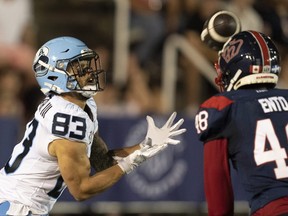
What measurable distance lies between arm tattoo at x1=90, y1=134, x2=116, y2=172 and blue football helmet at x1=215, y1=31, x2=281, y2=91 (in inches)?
42.0

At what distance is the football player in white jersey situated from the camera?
181 inches

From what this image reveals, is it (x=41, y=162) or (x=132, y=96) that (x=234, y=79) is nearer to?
(x=41, y=162)

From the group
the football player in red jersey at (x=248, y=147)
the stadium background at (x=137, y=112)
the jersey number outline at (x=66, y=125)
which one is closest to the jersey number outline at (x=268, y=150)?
the football player in red jersey at (x=248, y=147)

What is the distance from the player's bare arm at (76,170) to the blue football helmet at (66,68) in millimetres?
377

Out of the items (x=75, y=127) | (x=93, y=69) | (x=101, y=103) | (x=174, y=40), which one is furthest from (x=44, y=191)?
(x=174, y=40)

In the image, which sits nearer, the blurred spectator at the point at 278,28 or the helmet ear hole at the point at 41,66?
the helmet ear hole at the point at 41,66

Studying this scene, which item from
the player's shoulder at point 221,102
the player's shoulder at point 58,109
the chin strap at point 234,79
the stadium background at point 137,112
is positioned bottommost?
the stadium background at point 137,112

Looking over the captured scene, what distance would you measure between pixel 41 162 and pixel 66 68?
543mm

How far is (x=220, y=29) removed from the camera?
16.7 ft

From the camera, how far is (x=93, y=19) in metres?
9.63

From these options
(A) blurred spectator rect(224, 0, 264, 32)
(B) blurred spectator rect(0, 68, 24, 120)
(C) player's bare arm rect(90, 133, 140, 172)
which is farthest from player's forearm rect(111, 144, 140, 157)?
(A) blurred spectator rect(224, 0, 264, 32)

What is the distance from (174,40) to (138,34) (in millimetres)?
507

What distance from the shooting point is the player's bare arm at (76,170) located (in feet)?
14.9

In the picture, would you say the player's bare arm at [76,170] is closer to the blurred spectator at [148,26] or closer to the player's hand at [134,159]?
the player's hand at [134,159]
